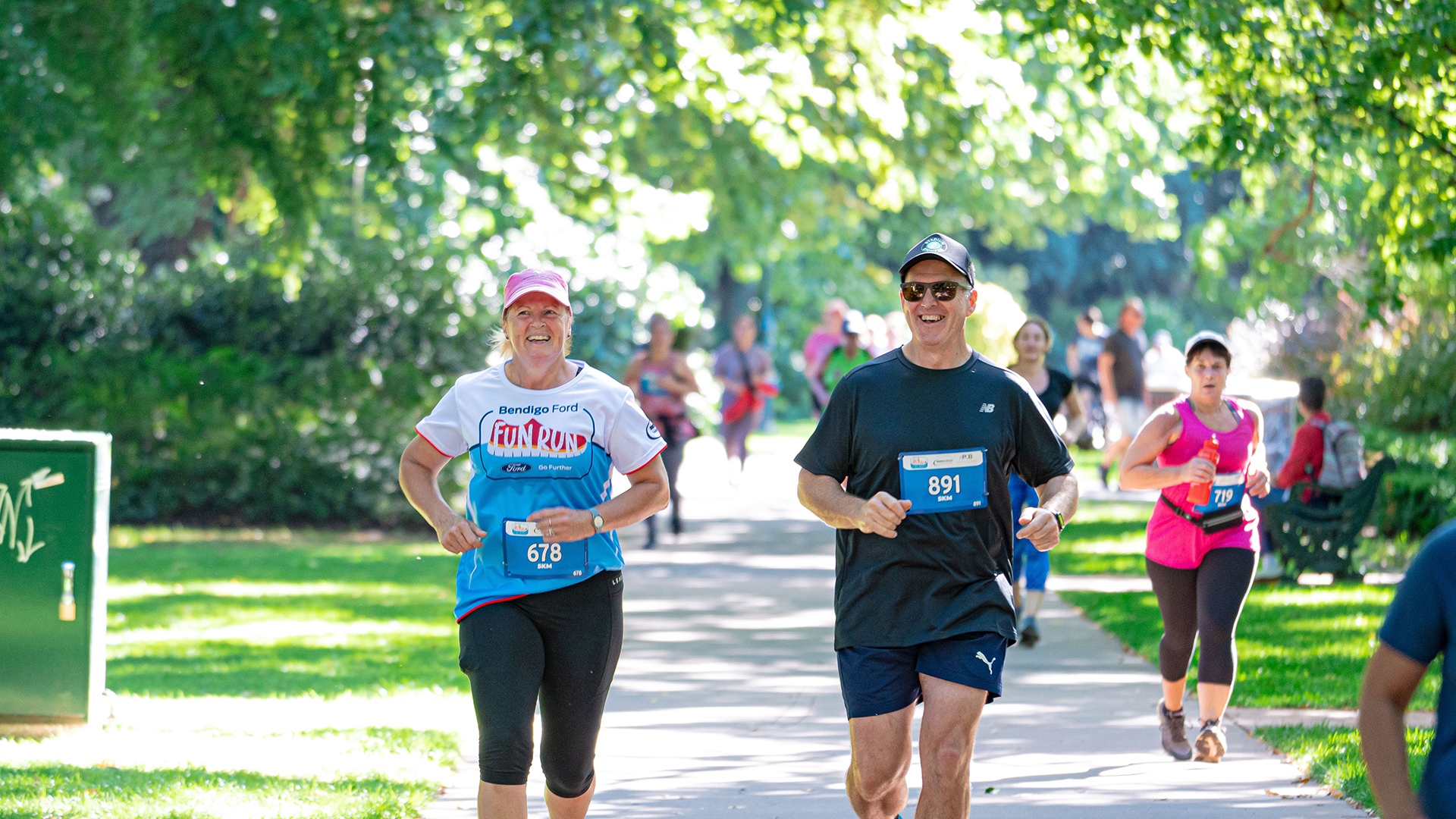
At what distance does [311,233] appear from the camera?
16953mm

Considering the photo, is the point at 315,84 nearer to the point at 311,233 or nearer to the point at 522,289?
the point at 311,233

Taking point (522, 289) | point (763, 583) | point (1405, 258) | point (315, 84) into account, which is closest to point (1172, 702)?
point (522, 289)

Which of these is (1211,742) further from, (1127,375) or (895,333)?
(895,333)

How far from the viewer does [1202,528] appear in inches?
268

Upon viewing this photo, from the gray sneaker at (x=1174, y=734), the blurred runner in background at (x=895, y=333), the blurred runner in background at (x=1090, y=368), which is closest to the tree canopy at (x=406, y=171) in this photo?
the blurred runner in background at (x=895, y=333)

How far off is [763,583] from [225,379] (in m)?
6.75

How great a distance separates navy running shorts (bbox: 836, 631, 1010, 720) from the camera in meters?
4.77

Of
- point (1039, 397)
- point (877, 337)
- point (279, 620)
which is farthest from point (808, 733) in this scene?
point (877, 337)

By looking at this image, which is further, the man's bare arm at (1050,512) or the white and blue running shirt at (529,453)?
the white and blue running shirt at (529,453)

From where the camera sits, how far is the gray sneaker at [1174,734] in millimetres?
6961

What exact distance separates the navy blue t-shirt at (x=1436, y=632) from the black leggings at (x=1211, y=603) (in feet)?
12.7

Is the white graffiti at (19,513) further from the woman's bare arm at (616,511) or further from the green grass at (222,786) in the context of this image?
the woman's bare arm at (616,511)

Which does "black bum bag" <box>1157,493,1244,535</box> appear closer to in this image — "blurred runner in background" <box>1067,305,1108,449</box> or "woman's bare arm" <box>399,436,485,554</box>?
"woman's bare arm" <box>399,436,485,554</box>


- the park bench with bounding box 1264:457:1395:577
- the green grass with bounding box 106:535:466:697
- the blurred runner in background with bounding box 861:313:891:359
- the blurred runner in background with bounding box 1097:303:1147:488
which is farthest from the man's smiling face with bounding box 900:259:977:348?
the blurred runner in background with bounding box 861:313:891:359
